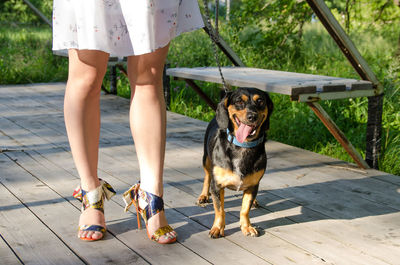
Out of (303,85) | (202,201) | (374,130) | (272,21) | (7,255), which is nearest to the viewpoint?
(7,255)

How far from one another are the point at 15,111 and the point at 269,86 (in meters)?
3.24

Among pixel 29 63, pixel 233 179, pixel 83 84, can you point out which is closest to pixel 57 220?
pixel 83 84

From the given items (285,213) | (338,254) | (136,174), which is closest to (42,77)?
(136,174)

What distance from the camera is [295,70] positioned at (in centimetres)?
693

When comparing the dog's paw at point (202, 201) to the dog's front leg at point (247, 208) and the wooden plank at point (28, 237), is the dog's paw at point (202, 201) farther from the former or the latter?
the wooden plank at point (28, 237)

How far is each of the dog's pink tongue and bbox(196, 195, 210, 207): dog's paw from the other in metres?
0.59

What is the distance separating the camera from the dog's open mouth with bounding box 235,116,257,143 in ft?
7.50

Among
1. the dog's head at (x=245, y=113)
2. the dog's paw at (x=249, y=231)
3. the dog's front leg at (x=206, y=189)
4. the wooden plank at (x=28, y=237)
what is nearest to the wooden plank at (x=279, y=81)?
the dog's front leg at (x=206, y=189)

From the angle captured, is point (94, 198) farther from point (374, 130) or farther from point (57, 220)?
point (374, 130)

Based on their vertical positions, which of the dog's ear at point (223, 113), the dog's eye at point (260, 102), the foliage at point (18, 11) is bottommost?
the dog's ear at point (223, 113)

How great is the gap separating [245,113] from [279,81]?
1.36m

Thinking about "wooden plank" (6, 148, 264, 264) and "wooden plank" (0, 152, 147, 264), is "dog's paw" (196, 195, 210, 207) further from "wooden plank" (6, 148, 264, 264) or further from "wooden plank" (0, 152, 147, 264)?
"wooden plank" (0, 152, 147, 264)

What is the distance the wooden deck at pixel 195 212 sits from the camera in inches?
83.4

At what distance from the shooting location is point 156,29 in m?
2.07
